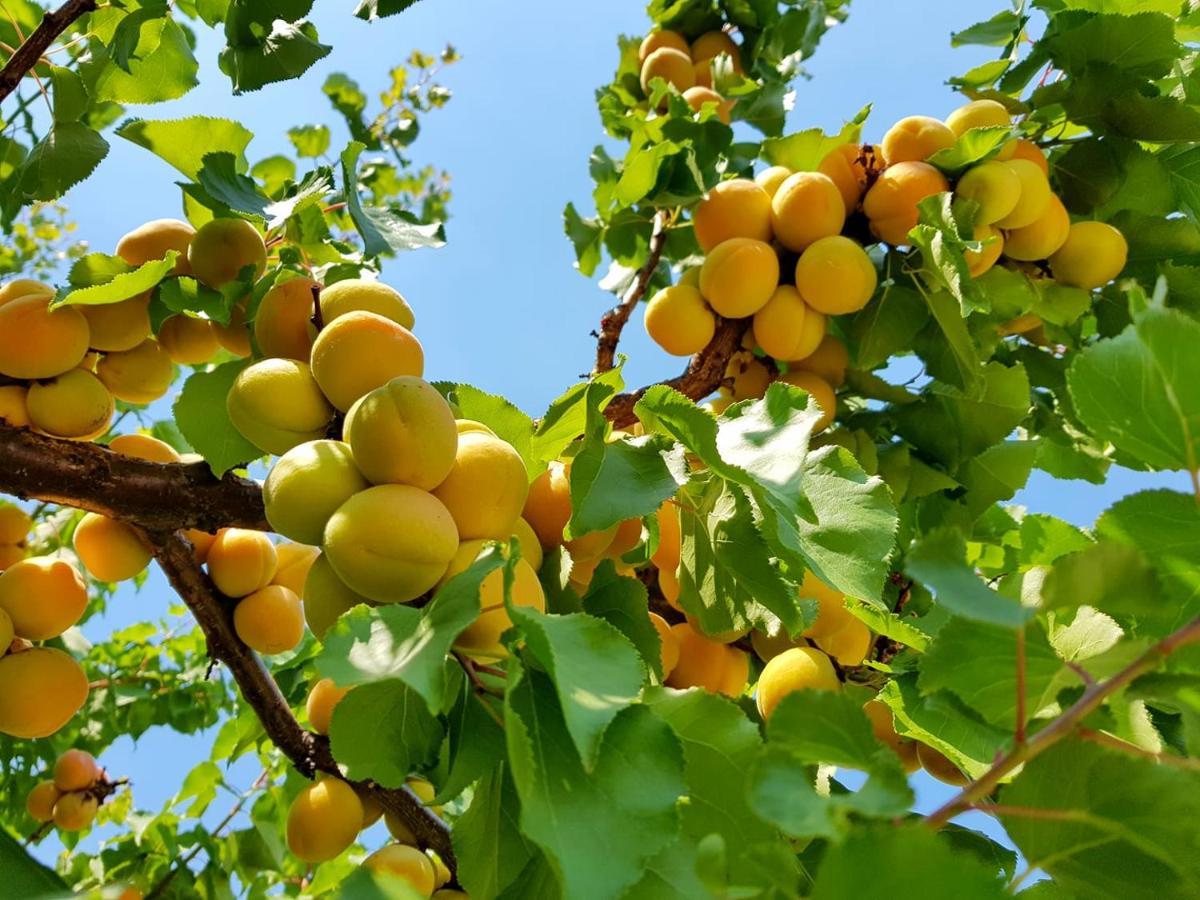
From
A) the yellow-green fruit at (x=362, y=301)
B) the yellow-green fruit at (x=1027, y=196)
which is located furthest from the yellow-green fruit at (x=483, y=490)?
the yellow-green fruit at (x=1027, y=196)

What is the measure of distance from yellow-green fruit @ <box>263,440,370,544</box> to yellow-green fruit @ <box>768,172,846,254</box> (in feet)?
3.73

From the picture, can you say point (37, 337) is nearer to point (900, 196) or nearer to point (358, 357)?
point (358, 357)

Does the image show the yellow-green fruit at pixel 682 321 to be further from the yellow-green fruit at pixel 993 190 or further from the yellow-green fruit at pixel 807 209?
the yellow-green fruit at pixel 993 190

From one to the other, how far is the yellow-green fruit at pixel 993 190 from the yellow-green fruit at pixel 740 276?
378 mm

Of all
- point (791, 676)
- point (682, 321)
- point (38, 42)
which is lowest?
point (791, 676)

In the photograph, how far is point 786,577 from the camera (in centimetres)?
108

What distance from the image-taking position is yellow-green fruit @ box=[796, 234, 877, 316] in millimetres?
1736

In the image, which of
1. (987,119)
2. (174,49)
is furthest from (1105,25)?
(174,49)

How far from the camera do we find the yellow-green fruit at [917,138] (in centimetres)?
187

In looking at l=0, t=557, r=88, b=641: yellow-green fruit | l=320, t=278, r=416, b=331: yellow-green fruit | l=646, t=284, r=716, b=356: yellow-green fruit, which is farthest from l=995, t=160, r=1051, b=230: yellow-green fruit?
l=0, t=557, r=88, b=641: yellow-green fruit

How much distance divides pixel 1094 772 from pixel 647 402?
576mm

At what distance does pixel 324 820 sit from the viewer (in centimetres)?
163

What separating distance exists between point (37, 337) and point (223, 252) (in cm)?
31

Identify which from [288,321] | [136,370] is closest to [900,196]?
[288,321]
